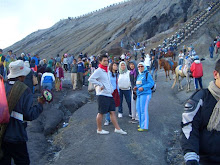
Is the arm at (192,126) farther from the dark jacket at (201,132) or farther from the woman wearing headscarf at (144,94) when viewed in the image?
the woman wearing headscarf at (144,94)

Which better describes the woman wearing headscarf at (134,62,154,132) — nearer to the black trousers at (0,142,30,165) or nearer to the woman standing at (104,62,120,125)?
the woman standing at (104,62,120,125)

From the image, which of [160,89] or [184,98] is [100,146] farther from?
[160,89]

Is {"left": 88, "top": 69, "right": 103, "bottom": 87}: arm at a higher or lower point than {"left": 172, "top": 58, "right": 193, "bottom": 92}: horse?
higher

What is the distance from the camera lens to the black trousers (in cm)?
340

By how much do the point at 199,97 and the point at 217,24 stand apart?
32.6 meters

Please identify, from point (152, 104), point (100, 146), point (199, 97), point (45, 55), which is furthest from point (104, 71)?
point (45, 55)

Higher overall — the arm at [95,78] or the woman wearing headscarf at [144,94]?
the arm at [95,78]

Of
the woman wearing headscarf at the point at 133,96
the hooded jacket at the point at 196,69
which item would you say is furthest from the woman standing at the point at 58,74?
the hooded jacket at the point at 196,69

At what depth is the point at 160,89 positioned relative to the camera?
536 inches

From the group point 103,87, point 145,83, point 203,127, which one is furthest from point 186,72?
point 203,127

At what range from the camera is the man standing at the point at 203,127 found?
2.46m

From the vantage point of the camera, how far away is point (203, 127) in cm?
256

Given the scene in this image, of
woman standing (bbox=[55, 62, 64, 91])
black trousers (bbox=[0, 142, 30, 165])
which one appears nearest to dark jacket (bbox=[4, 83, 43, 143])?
black trousers (bbox=[0, 142, 30, 165])

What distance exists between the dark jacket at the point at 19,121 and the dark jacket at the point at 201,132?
2140mm
